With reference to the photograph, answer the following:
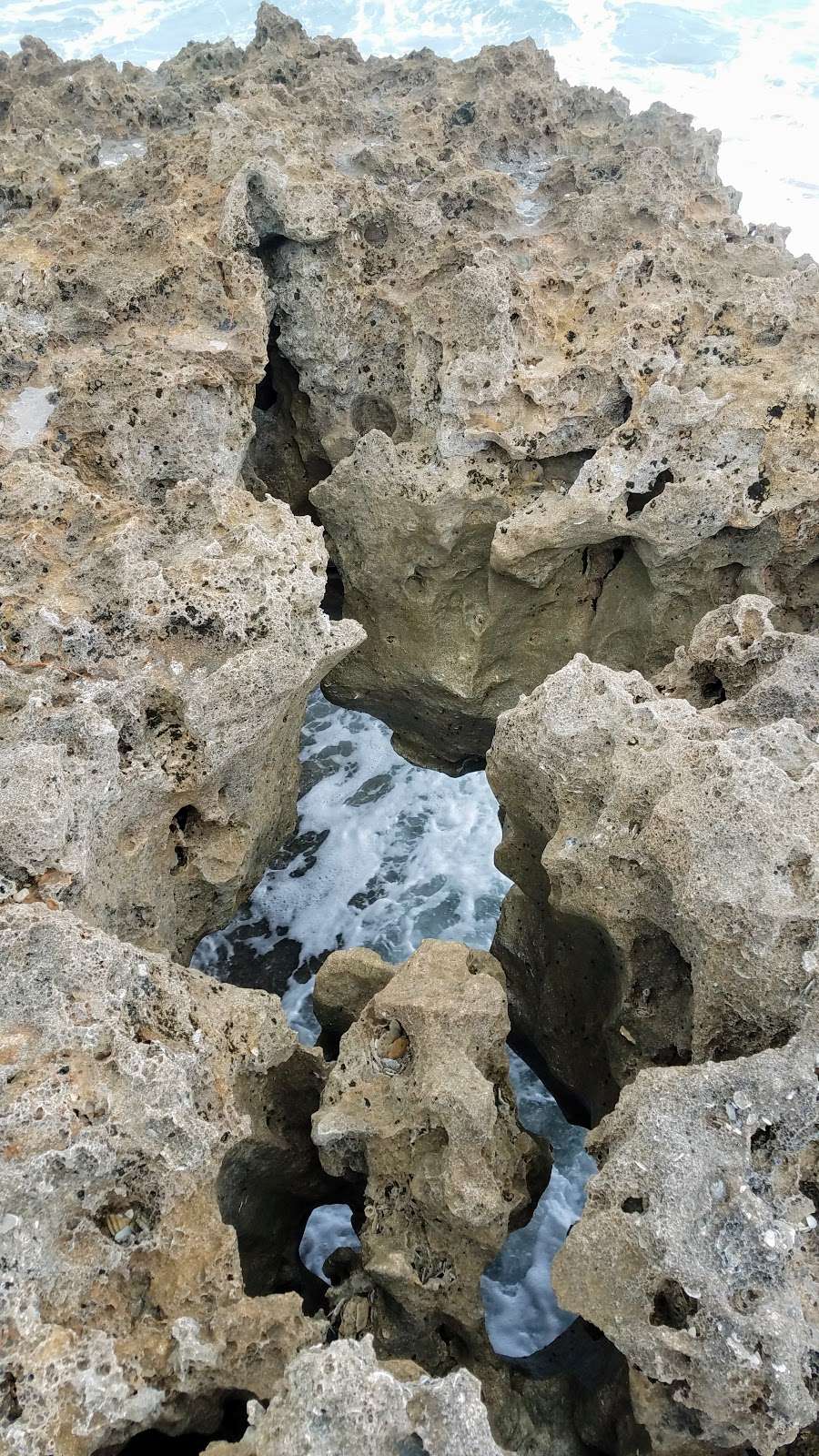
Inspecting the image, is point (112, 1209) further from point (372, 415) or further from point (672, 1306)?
point (372, 415)

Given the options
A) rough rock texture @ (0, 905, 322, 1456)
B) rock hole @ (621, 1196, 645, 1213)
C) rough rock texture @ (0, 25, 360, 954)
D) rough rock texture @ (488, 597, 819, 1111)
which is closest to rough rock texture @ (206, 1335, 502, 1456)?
rough rock texture @ (0, 905, 322, 1456)

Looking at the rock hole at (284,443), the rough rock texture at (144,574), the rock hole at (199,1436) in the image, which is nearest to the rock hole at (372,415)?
the rock hole at (284,443)

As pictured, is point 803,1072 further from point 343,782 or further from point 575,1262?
point 343,782

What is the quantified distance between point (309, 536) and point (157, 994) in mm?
2458

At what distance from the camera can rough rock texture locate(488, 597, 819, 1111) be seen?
10.6 ft

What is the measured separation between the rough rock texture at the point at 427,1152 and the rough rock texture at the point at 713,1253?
1.76 feet

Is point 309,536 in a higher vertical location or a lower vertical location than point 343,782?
higher

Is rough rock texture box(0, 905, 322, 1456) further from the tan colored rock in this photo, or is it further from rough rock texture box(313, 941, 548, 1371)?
the tan colored rock

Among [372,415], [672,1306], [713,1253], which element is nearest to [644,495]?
[372,415]

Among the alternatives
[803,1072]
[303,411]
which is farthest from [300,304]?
[803,1072]

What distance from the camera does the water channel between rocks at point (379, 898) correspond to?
19.4ft

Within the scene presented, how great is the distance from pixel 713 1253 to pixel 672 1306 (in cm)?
20

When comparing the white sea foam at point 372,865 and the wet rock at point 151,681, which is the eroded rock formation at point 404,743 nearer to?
the wet rock at point 151,681

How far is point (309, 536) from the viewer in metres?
4.90
